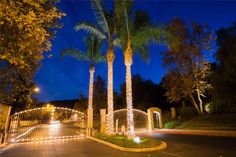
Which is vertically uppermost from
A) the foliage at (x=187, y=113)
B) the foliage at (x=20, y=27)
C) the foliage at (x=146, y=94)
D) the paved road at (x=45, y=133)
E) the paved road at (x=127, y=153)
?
the foliage at (x=146, y=94)

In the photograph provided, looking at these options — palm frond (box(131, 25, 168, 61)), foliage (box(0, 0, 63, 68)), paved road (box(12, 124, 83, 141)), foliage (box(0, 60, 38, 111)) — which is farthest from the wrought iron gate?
foliage (box(0, 0, 63, 68))

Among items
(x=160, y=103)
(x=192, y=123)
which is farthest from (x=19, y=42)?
(x=160, y=103)

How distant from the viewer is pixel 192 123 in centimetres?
2434

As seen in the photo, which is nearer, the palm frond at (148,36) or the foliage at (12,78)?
the foliage at (12,78)

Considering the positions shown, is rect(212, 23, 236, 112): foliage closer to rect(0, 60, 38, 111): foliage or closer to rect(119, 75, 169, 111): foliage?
rect(119, 75, 169, 111): foliage

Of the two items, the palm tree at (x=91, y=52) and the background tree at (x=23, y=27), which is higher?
the palm tree at (x=91, y=52)

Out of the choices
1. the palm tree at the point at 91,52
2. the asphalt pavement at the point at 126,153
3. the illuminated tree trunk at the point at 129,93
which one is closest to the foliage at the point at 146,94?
the palm tree at the point at 91,52

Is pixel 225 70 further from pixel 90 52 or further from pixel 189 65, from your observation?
pixel 90 52

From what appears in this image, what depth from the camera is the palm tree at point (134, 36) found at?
580 inches

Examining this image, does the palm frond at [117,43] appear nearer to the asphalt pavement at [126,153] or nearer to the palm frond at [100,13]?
the palm frond at [100,13]

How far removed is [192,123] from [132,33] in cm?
1423

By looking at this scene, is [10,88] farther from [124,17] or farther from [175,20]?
[175,20]

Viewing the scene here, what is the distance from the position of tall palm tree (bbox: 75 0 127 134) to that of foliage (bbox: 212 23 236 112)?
36.8 ft

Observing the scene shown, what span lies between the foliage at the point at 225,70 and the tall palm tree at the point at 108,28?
36.8 feet
